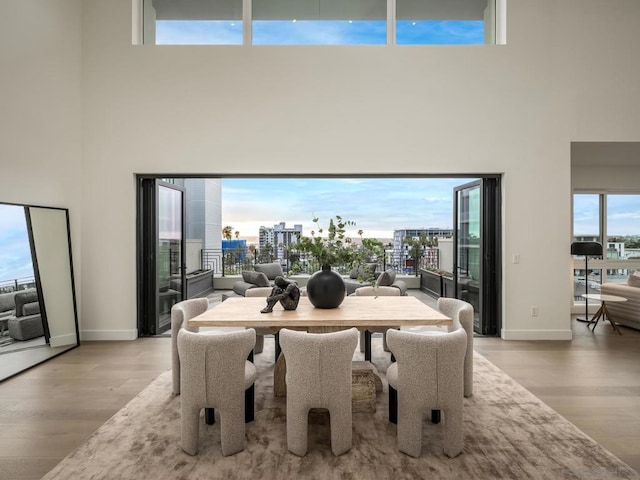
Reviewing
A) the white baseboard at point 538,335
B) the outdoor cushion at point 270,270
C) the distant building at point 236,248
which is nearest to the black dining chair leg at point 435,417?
the white baseboard at point 538,335

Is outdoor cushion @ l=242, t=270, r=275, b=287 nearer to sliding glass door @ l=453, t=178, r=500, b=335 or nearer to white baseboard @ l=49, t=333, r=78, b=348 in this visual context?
white baseboard @ l=49, t=333, r=78, b=348

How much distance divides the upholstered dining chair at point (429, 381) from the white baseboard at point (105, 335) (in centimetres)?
381

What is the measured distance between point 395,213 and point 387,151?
6.00m

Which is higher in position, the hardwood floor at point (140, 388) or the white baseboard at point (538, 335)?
the white baseboard at point (538, 335)

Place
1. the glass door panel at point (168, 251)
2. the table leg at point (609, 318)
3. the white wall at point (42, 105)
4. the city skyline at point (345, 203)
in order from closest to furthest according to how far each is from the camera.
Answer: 1. the white wall at point (42, 105)
2. the glass door panel at point (168, 251)
3. the table leg at point (609, 318)
4. the city skyline at point (345, 203)

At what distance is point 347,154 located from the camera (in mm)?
4777

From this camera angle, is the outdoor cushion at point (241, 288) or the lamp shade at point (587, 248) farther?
the outdoor cushion at point (241, 288)

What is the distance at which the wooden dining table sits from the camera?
253 centimetres

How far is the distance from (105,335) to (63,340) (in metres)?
0.49

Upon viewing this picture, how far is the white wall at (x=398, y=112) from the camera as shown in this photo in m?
4.75

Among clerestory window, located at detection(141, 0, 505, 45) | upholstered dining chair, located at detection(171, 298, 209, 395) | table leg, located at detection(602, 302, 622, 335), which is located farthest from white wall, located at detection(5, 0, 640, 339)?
upholstered dining chair, located at detection(171, 298, 209, 395)

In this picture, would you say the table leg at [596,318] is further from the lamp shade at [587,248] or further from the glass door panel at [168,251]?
the glass door panel at [168,251]

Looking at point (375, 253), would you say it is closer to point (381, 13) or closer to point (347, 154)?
point (347, 154)

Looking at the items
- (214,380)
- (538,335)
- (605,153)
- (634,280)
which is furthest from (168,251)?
(634,280)
